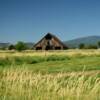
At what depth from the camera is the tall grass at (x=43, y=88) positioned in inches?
280

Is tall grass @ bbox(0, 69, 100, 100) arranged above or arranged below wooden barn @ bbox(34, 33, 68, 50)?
below

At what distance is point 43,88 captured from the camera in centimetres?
782

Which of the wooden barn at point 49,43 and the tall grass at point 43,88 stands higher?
the wooden barn at point 49,43

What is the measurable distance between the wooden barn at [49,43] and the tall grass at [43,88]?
6378cm

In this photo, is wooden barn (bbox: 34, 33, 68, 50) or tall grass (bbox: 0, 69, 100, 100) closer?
tall grass (bbox: 0, 69, 100, 100)

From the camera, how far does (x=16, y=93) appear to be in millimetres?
7656

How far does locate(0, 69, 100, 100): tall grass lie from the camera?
280 inches

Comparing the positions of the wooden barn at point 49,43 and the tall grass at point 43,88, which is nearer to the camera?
the tall grass at point 43,88

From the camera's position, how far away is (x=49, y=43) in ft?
239

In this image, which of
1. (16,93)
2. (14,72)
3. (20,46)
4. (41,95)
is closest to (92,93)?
(41,95)

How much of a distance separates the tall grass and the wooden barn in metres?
63.8

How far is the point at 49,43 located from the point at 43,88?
6515 cm

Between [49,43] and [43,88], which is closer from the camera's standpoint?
[43,88]

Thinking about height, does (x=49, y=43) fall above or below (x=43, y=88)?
above
